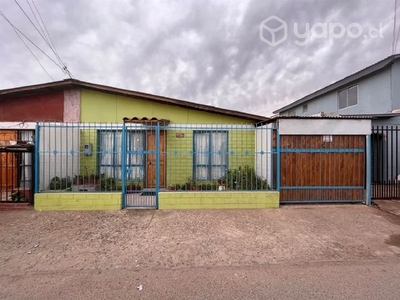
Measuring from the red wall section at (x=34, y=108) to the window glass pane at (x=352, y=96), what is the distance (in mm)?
14801

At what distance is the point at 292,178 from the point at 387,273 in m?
3.28

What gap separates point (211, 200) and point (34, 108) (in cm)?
789

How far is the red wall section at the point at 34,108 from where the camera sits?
8.48m

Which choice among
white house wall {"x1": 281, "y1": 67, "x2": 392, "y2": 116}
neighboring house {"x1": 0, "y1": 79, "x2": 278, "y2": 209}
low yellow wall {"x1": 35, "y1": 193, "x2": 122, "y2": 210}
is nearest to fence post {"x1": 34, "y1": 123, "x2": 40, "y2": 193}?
low yellow wall {"x1": 35, "y1": 193, "x2": 122, "y2": 210}

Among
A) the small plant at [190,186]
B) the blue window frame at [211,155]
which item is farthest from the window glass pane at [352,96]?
the small plant at [190,186]

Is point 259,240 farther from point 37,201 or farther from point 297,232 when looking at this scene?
point 37,201

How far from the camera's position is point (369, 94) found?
36.9 feet

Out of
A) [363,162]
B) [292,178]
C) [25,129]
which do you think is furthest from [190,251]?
[25,129]

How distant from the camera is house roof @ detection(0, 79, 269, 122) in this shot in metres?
8.15

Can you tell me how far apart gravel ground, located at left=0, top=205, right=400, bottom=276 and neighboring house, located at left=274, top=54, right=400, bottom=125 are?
5.76m

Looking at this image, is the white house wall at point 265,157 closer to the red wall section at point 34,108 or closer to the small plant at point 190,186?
the small plant at point 190,186

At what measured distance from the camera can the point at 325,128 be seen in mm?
6246

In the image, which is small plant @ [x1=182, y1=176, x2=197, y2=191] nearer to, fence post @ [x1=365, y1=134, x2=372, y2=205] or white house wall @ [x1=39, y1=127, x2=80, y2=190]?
white house wall @ [x1=39, y1=127, x2=80, y2=190]

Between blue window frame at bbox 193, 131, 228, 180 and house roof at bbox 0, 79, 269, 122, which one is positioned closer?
blue window frame at bbox 193, 131, 228, 180
